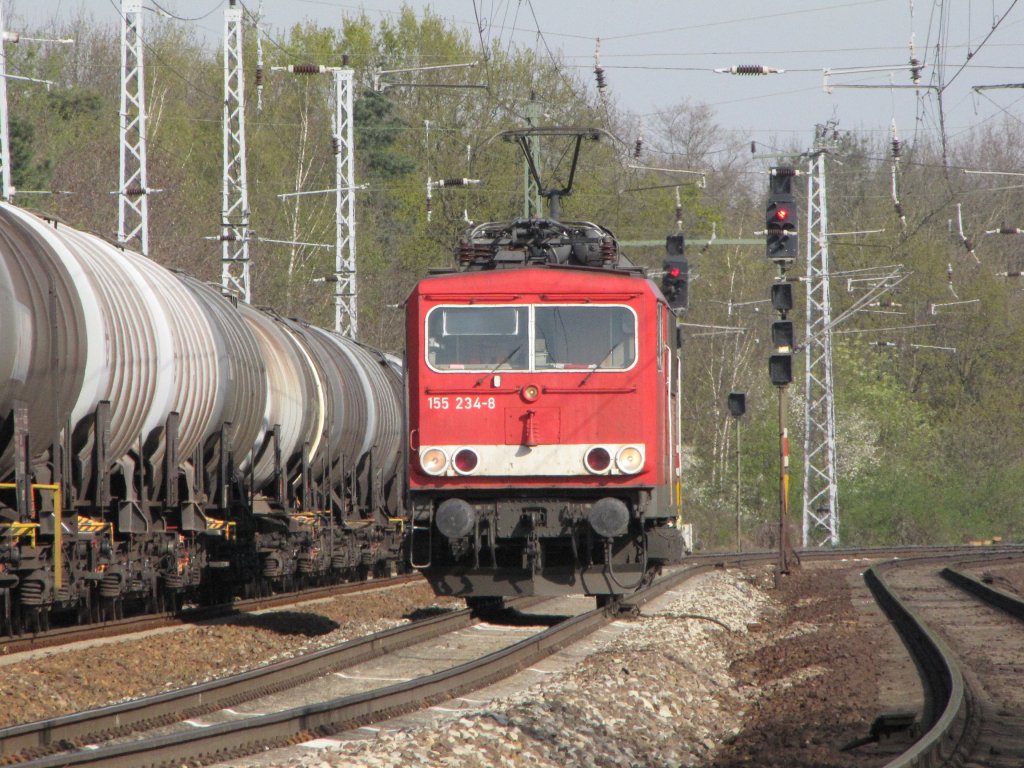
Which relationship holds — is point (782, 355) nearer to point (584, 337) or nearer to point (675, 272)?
point (675, 272)

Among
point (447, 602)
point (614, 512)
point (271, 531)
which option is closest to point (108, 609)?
point (271, 531)

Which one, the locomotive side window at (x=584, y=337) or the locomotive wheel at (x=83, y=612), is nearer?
the locomotive side window at (x=584, y=337)

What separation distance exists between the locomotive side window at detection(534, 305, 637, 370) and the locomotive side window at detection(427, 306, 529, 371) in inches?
6.7

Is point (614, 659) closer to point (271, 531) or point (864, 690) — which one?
point (864, 690)

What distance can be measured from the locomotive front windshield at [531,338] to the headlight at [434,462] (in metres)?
0.79

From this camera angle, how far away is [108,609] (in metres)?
14.7

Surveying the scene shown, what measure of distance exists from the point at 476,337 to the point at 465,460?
1.15 m

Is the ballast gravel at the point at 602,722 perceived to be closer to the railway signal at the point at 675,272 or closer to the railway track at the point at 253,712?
the railway track at the point at 253,712

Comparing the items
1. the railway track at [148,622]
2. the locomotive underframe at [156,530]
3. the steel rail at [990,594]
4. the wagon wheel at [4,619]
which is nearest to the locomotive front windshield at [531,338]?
the locomotive underframe at [156,530]

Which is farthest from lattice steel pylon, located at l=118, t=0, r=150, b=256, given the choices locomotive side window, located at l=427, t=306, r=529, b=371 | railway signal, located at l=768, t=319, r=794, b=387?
locomotive side window, located at l=427, t=306, r=529, b=371

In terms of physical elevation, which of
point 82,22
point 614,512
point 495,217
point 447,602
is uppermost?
point 82,22

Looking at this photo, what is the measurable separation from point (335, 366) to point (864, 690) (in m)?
10.8

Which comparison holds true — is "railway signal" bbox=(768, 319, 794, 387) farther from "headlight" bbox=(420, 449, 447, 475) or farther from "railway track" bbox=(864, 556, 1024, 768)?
"headlight" bbox=(420, 449, 447, 475)

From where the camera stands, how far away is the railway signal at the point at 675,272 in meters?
24.5
